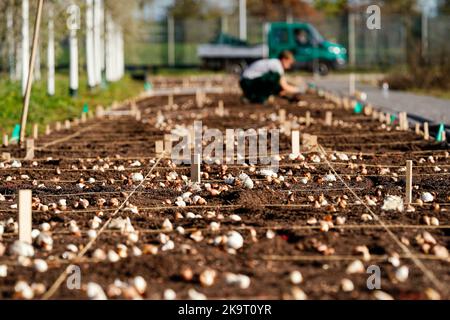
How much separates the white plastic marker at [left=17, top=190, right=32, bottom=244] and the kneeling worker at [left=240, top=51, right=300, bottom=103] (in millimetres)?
14651

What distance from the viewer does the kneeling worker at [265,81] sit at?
21828 millimetres

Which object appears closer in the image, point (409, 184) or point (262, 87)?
point (409, 184)

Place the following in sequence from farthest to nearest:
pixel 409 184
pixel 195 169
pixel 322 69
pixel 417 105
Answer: pixel 322 69
pixel 417 105
pixel 195 169
pixel 409 184

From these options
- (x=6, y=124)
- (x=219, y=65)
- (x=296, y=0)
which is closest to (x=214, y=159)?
(x=6, y=124)

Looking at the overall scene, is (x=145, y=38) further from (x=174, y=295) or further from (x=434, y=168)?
(x=174, y=295)

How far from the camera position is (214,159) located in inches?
470

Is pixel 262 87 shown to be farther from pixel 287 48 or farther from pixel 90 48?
pixel 287 48

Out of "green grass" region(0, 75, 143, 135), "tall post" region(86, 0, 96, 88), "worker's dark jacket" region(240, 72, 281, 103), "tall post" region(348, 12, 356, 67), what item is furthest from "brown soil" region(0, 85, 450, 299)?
"tall post" region(348, 12, 356, 67)

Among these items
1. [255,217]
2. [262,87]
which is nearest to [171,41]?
[262,87]

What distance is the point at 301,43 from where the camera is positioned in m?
46.3

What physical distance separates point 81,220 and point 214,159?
429cm

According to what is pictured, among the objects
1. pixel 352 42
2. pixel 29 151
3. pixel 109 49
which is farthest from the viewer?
pixel 352 42

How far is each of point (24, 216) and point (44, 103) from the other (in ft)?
48.5

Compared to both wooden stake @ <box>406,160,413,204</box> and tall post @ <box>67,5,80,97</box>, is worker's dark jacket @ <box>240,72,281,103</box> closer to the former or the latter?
tall post @ <box>67,5,80,97</box>
